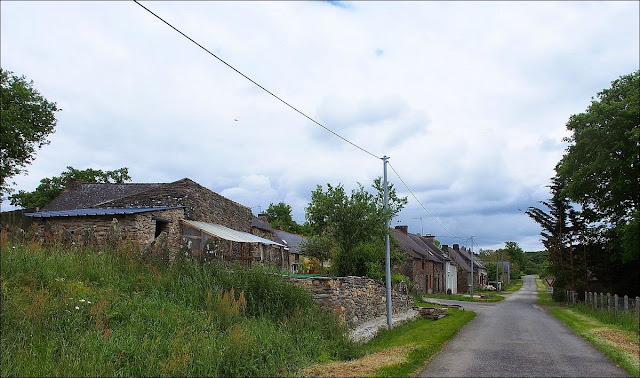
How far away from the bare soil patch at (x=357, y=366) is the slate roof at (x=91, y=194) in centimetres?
2891

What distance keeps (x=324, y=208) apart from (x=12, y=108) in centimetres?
2201

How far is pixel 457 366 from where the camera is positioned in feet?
34.0

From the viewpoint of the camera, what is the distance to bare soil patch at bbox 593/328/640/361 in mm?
12164

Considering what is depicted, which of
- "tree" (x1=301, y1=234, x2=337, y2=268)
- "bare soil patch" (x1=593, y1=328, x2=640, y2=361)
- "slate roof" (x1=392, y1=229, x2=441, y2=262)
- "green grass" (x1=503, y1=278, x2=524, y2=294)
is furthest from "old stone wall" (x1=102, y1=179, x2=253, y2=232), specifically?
"green grass" (x1=503, y1=278, x2=524, y2=294)

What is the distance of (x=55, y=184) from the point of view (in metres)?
53.8

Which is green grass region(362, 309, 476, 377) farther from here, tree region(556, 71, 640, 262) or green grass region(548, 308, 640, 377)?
tree region(556, 71, 640, 262)

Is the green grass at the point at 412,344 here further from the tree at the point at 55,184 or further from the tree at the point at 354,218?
the tree at the point at 55,184

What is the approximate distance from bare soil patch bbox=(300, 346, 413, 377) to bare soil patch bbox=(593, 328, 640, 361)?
549 cm

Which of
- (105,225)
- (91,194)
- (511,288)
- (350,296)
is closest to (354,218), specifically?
(350,296)

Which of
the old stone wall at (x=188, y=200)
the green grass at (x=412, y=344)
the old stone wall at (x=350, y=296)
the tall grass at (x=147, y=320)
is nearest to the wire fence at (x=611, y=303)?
the green grass at (x=412, y=344)

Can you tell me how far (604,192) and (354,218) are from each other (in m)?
20.8

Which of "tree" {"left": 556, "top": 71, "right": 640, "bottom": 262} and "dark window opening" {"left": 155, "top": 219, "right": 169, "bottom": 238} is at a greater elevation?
"tree" {"left": 556, "top": 71, "right": 640, "bottom": 262}

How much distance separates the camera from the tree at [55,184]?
51.6 meters

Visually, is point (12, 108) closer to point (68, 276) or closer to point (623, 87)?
point (68, 276)
